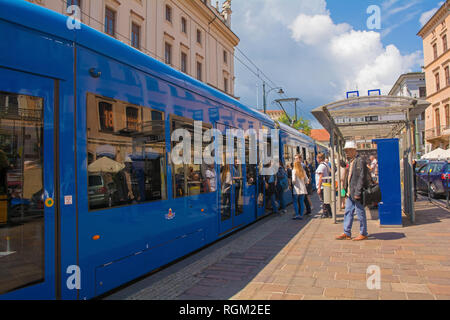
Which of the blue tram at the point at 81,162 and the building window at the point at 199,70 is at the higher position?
the building window at the point at 199,70

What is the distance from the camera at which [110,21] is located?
20484 mm

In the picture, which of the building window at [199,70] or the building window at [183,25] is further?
the building window at [199,70]

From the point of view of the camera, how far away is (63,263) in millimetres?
3223

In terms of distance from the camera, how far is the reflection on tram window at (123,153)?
143 inches

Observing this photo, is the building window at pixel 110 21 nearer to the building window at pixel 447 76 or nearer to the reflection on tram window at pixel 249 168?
the reflection on tram window at pixel 249 168

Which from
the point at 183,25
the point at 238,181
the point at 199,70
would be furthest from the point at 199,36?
the point at 238,181

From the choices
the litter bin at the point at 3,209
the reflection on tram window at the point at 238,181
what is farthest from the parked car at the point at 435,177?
the litter bin at the point at 3,209

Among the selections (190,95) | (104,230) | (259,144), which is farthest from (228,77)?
(104,230)

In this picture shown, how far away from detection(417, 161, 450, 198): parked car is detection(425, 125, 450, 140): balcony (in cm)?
2601

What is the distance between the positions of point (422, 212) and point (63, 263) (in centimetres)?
1038

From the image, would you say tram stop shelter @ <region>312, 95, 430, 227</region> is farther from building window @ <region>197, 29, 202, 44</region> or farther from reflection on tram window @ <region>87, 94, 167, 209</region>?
building window @ <region>197, 29, 202, 44</region>

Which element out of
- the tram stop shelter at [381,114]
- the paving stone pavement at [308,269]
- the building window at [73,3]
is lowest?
A: the paving stone pavement at [308,269]

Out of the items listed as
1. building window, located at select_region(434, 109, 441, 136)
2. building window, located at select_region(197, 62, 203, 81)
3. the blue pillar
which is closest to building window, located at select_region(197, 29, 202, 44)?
building window, located at select_region(197, 62, 203, 81)
